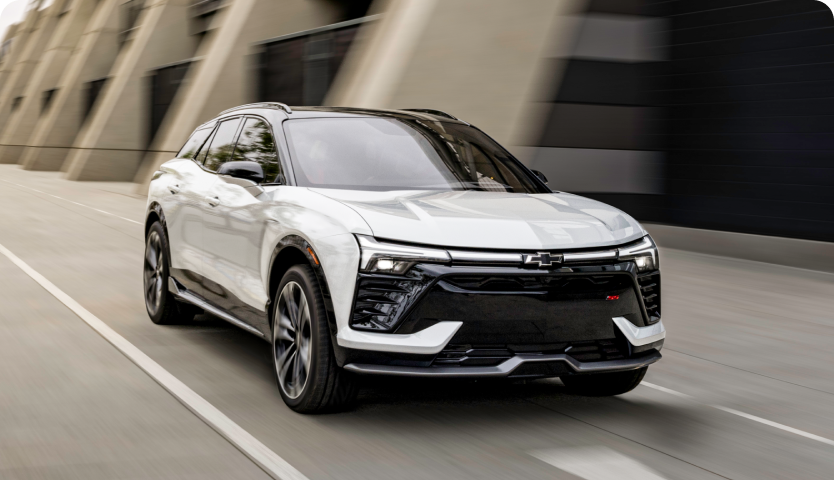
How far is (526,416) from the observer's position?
16.7 feet

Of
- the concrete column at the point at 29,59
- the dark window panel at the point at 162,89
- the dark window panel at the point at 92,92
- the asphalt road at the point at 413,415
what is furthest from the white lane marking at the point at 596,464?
the concrete column at the point at 29,59

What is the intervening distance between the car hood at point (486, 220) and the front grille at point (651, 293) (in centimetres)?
23

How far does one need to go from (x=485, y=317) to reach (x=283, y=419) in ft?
4.01

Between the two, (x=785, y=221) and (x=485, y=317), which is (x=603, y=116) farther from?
(x=485, y=317)

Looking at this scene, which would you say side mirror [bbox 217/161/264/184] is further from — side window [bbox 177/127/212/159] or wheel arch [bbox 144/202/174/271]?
wheel arch [bbox 144/202/174/271]

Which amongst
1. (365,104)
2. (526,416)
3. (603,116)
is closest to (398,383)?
(526,416)

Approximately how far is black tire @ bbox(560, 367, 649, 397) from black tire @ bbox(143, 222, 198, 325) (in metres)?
3.38

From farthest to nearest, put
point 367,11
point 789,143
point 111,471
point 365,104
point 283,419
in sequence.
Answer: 1. point 367,11
2. point 365,104
3. point 789,143
4. point 283,419
5. point 111,471

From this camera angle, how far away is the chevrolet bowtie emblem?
15.0 feet

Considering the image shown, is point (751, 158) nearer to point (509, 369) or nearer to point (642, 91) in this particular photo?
point (642, 91)

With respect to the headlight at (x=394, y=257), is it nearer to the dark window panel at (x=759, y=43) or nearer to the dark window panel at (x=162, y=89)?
the dark window panel at (x=759, y=43)

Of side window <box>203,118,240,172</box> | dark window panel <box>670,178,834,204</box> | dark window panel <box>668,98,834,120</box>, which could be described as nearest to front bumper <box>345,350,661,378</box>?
side window <box>203,118,240,172</box>

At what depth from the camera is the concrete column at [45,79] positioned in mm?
59125

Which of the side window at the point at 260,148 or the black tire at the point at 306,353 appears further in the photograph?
the side window at the point at 260,148
